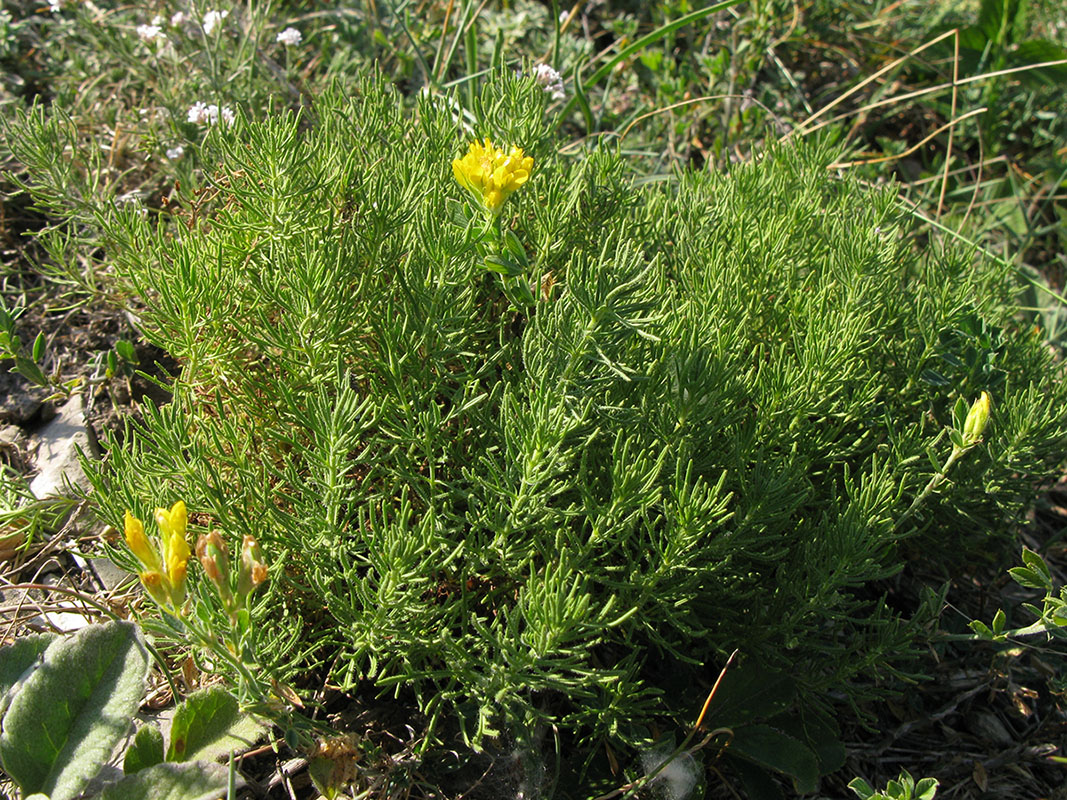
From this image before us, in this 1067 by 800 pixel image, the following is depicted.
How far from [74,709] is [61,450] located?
93cm

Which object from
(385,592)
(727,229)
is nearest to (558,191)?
(727,229)

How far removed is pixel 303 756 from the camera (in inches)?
73.0

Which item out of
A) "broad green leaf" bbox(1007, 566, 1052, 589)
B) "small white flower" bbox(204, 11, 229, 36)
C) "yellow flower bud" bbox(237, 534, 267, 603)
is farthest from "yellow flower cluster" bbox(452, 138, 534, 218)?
"small white flower" bbox(204, 11, 229, 36)

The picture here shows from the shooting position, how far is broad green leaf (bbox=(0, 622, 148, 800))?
168cm

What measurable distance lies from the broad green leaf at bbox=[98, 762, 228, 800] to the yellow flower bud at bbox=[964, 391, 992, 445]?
1630mm

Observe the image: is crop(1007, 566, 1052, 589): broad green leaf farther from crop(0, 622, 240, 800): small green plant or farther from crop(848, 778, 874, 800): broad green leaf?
crop(0, 622, 240, 800): small green plant

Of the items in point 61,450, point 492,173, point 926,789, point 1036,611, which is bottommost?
point 926,789

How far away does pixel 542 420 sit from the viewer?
1.62 metres

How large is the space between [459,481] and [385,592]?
0.31 m

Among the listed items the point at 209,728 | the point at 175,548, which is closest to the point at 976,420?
the point at 175,548

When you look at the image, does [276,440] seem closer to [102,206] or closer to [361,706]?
[361,706]

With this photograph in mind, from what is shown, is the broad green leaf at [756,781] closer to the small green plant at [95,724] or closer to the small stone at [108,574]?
the small green plant at [95,724]

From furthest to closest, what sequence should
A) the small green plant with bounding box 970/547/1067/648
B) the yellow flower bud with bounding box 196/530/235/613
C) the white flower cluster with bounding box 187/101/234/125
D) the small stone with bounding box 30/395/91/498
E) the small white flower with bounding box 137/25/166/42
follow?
the small white flower with bounding box 137/25/166/42 → the white flower cluster with bounding box 187/101/234/125 → the small stone with bounding box 30/395/91/498 → the small green plant with bounding box 970/547/1067/648 → the yellow flower bud with bounding box 196/530/235/613

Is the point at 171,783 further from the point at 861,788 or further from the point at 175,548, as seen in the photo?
the point at 861,788
